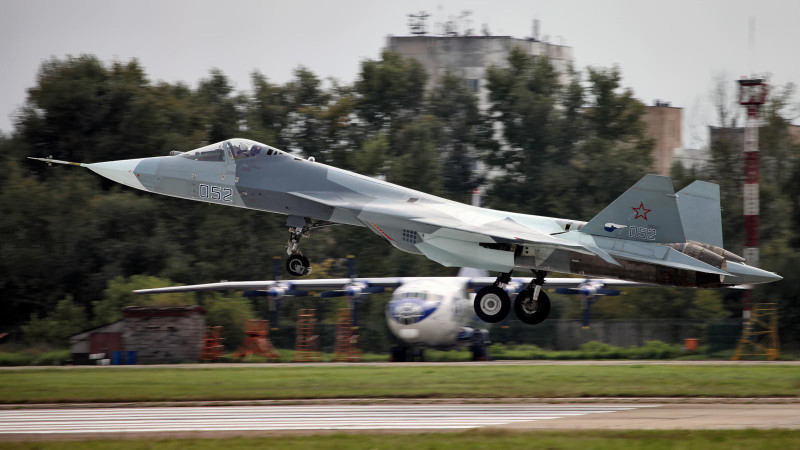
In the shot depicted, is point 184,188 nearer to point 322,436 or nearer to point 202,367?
point 322,436

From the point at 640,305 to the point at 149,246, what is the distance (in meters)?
28.7

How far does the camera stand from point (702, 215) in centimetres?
2380

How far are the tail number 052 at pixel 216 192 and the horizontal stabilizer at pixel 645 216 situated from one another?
9053 mm

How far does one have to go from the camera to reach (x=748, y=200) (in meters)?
43.9

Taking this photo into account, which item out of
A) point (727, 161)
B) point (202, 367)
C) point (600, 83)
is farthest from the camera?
point (600, 83)

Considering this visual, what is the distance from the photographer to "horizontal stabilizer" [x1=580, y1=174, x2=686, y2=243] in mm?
23141

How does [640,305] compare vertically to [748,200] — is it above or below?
below

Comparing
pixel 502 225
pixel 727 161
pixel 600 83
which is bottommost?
pixel 502 225

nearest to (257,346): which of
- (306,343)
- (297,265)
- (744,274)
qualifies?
(306,343)

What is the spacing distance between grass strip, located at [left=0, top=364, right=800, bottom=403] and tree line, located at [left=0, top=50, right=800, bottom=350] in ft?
44.8

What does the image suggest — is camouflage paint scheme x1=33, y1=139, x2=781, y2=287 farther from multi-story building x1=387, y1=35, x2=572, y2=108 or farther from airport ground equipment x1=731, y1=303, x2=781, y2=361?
multi-story building x1=387, y1=35, x2=572, y2=108

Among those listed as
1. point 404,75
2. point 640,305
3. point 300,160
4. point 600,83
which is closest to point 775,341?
point 640,305

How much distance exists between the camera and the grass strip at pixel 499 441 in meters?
20.4

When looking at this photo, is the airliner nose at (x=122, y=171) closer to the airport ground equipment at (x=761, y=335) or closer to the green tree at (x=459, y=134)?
the airport ground equipment at (x=761, y=335)
